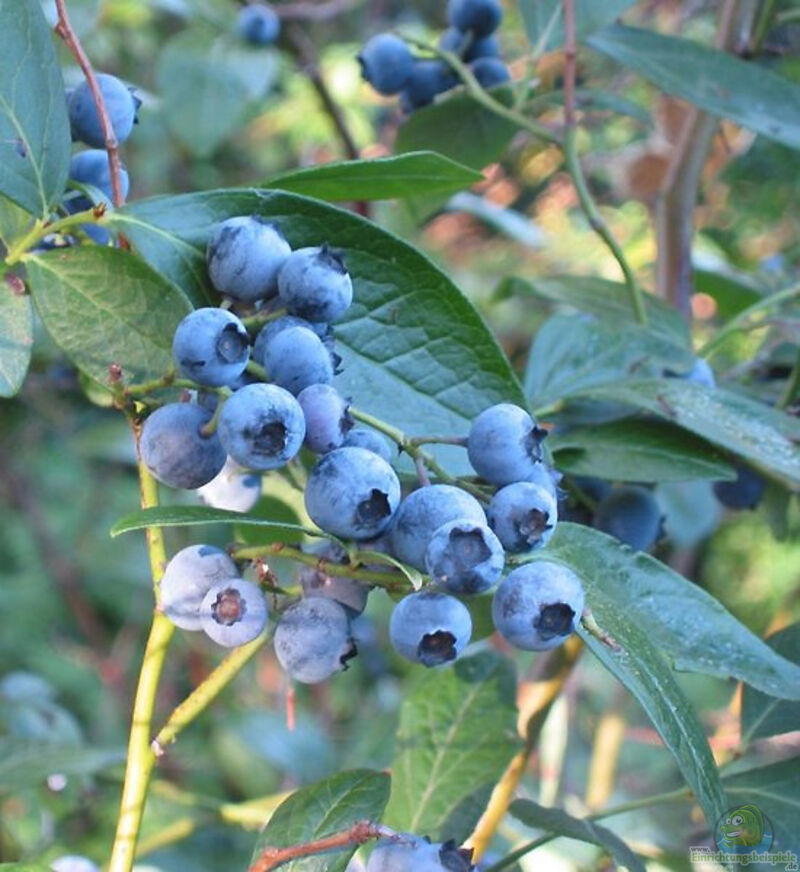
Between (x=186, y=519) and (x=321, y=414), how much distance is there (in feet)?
0.28

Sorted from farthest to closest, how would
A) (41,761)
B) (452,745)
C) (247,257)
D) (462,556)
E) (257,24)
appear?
(257,24)
(41,761)
(452,745)
(247,257)
(462,556)

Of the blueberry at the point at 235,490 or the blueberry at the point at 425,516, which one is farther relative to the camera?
the blueberry at the point at 235,490

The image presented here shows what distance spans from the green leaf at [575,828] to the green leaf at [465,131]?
1.97 ft

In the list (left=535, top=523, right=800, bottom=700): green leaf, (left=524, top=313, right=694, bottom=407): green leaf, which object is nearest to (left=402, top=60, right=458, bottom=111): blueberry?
(left=524, top=313, right=694, bottom=407): green leaf

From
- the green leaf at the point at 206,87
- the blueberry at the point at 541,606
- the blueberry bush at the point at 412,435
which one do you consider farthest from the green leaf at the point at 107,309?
the green leaf at the point at 206,87

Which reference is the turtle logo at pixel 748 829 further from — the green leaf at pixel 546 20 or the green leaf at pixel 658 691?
the green leaf at pixel 546 20

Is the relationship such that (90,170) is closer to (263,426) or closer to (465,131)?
(263,426)

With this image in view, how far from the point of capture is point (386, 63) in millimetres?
1113

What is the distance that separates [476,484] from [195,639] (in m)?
1.60

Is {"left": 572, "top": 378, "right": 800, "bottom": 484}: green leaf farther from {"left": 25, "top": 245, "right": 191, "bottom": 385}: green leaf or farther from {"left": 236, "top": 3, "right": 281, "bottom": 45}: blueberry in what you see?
{"left": 236, "top": 3, "right": 281, "bottom": 45}: blueberry

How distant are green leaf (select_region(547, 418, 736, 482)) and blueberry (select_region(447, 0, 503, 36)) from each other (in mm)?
457

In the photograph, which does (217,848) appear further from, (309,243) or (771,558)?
(771,558)

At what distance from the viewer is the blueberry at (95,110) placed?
0.77 m

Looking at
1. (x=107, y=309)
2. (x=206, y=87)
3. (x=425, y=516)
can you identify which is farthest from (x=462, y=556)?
(x=206, y=87)
